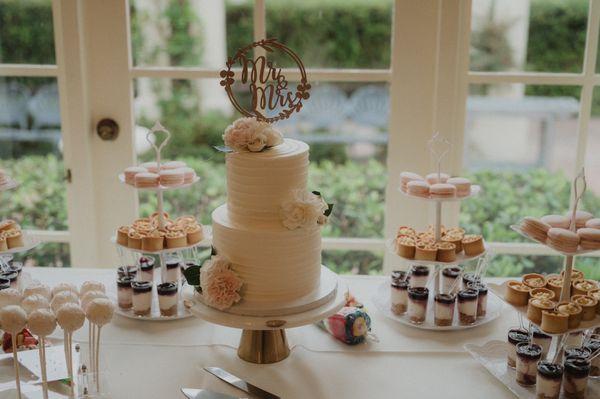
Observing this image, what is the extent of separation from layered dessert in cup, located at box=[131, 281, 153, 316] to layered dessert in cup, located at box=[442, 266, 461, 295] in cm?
69

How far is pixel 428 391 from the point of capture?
140cm

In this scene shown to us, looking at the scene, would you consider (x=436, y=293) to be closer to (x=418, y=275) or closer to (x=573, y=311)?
(x=418, y=275)

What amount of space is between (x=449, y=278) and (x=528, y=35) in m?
0.87

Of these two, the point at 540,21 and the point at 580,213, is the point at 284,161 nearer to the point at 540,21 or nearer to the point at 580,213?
the point at 580,213

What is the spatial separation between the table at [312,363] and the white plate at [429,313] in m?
0.01

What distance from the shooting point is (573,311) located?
138 cm

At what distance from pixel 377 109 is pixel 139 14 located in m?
0.77

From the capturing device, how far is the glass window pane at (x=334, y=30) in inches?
87.7

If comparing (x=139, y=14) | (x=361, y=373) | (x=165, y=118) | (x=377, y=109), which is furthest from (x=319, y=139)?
(x=361, y=373)

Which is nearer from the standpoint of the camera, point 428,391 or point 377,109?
point 428,391

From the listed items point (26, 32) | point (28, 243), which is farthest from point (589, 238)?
point (26, 32)

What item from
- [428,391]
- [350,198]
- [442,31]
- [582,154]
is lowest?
[428,391]

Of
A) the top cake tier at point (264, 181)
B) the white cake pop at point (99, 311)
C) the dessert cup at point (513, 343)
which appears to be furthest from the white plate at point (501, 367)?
the white cake pop at point (99, 311)

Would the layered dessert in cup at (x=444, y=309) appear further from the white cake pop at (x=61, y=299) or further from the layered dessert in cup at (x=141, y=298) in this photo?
the white cake pop at (x=61, y=299)
